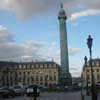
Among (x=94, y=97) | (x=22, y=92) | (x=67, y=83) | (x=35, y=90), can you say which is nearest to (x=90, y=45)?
(x=94, y=97)

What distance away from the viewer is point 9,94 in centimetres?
6303

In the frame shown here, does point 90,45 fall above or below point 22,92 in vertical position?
above

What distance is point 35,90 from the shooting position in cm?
2389

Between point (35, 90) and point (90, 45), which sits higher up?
point (90, 45)

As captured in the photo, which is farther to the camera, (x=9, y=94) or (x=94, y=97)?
(x=9, y=94)

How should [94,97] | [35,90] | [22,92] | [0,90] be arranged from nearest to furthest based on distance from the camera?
[35,90], [94,97], [0,90], [22,92]

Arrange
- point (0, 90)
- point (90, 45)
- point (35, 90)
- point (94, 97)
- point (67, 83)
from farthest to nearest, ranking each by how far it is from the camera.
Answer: point (67, 83) → point (0, 90) → point (90, 45) → point (94, 97) → point (35, 90)

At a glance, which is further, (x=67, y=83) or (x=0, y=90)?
(x=67, y=83)

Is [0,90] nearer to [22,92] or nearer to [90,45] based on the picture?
[22,92]

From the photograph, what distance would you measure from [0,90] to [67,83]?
462 feet

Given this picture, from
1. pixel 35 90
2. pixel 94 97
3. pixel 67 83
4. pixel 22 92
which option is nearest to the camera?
pixel 35 90

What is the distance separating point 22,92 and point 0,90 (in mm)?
14594

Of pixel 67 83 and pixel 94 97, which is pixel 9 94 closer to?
pixel 94 97

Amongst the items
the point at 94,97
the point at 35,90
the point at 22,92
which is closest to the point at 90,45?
the point at 94,97
